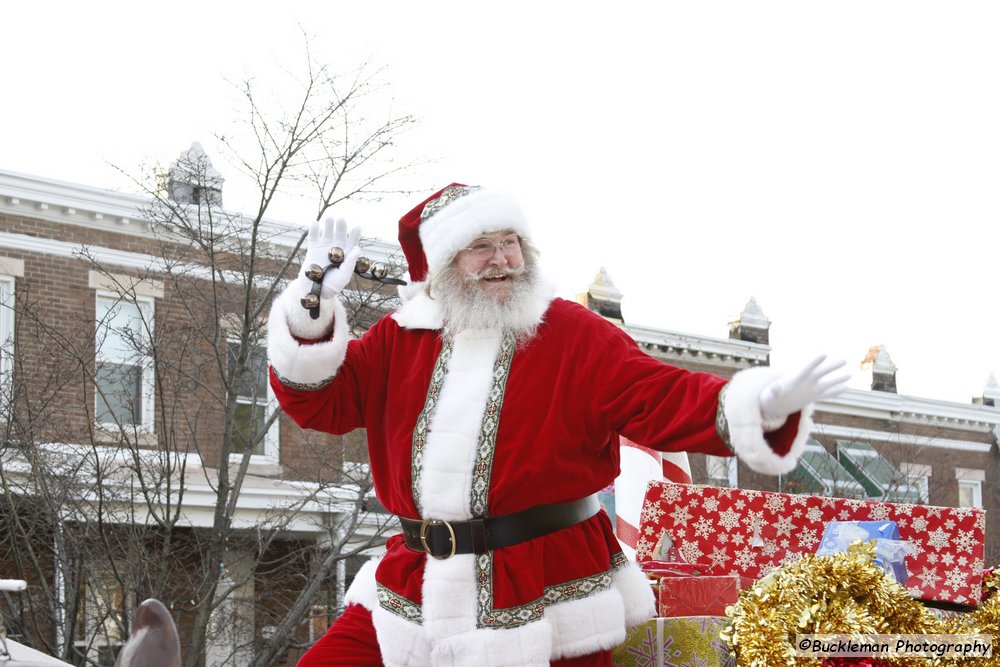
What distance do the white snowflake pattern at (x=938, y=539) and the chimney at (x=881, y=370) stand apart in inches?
856

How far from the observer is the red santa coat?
11.1 feet

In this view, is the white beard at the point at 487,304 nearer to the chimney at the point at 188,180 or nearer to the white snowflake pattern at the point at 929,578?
the white snowflake pattern at the point at 929,578

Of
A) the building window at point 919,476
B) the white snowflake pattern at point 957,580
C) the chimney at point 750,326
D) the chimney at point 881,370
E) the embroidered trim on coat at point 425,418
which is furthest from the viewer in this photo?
the chimney at point 881,370

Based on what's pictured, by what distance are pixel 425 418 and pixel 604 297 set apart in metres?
16.1

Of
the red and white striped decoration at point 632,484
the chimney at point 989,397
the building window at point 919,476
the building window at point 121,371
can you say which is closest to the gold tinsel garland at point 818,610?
the red and white striped decoration at point 632,484

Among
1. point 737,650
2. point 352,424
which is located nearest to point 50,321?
point 352,424

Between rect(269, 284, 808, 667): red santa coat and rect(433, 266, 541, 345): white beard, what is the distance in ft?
0.13

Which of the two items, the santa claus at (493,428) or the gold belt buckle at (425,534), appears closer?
the santa claus at (493,428)

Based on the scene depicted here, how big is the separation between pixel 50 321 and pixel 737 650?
10.7 meters

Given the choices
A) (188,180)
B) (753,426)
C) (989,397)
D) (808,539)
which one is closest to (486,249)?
(753,426)

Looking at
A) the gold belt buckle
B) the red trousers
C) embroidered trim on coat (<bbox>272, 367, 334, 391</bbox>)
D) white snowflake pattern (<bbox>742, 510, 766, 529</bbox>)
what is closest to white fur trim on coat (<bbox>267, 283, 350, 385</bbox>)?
embroidered trim on coat (<bbox>272, 367, 334, 391</bbox>)

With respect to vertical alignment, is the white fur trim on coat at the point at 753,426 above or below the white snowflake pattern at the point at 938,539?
above

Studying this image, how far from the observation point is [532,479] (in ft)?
11.5

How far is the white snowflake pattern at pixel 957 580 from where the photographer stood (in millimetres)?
4145
